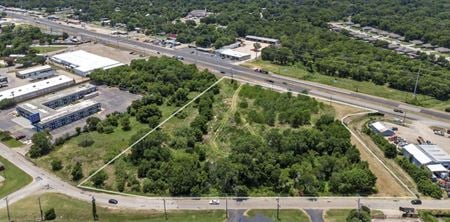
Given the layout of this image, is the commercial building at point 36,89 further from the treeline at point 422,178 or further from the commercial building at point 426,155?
the commercial building at point 426,155

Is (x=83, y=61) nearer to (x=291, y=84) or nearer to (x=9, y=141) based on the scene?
(x=9, y=141)

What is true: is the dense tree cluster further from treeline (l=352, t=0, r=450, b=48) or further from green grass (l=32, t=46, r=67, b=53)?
treeline (l=352, t=0, r=450, b=48)

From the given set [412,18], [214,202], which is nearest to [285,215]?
[214,202]

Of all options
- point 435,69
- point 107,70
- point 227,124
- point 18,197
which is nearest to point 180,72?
point 107,70

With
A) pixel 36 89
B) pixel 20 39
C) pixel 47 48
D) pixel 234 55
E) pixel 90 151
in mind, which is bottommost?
pixel 90 151

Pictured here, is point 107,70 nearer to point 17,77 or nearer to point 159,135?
point 17,77

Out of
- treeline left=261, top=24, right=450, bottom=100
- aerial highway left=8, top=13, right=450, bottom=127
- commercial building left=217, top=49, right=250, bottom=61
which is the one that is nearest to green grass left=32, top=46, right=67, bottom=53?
aerial highway left=8, top=13, right=450, bottom=127

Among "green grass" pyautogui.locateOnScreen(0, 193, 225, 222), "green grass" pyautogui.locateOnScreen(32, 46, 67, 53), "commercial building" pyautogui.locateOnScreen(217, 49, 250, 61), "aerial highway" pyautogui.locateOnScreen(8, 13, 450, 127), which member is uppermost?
"commercial building" pyautogui.locateOnScreen(217, 49, 250, 61)
